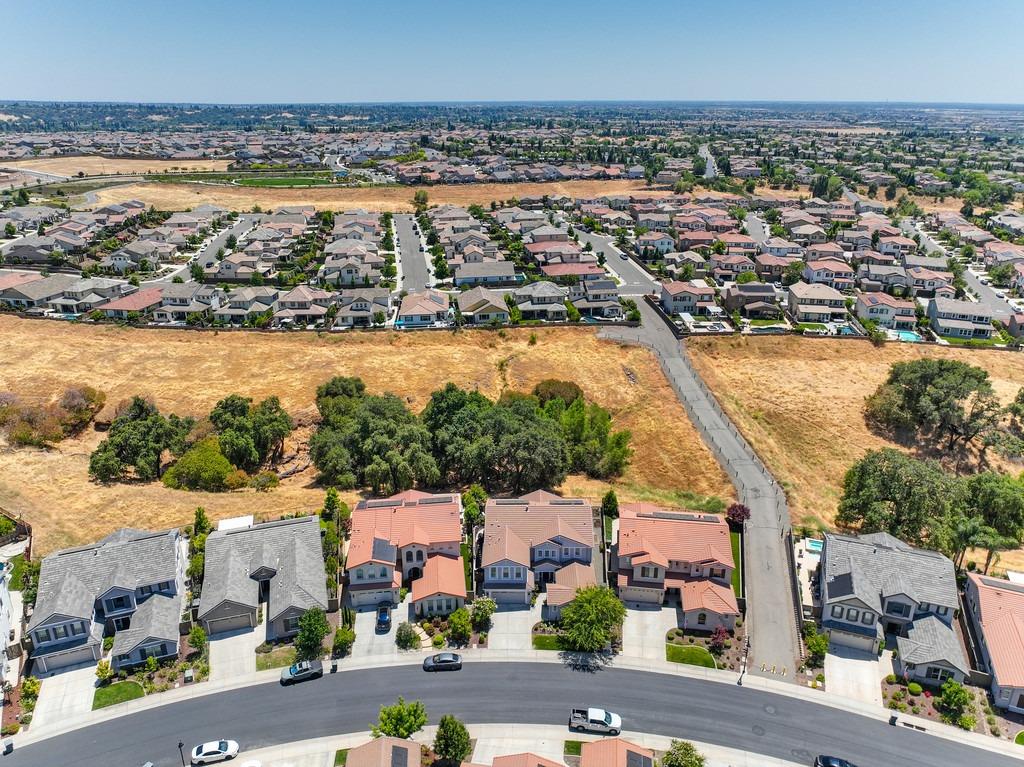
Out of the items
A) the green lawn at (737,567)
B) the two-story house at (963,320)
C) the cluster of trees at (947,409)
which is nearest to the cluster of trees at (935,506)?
the green lawn at (737,567)

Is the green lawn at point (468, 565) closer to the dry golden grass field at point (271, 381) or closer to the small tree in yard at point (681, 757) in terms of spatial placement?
the dry golden grass field at point (271, 381)

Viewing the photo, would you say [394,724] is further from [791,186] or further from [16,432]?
[791,186]

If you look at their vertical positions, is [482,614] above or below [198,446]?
below

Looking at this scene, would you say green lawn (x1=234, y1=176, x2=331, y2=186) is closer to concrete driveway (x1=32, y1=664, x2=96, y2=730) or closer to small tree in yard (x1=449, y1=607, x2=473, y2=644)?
concrete driveway (x1=32, y1=664, x2=96, y2=730)

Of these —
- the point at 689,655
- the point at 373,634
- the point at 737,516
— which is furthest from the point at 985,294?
the point at 373,634

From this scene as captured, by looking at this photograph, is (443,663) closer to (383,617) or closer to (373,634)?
(373,634)

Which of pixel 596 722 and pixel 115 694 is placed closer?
pixel 596 722

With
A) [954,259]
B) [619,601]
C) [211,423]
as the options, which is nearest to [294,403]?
[211,423]
